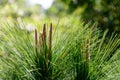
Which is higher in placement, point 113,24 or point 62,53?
point 62,53

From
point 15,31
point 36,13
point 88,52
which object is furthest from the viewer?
point 36,13

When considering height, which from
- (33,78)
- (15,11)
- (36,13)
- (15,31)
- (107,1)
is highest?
(15,31)

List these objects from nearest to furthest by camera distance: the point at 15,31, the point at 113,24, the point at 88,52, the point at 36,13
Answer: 1. the point at 88,52
2. the point at 15,31
3. the point at 113,24
4. the point at 36,13

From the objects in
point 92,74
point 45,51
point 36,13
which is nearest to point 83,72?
point 92,74

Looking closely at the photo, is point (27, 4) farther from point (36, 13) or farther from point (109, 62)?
point (109, 62)

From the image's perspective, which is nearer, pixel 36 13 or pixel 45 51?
pixel 45 51

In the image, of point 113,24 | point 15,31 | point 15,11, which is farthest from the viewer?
point 15,11

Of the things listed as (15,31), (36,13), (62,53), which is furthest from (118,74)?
(36,13)

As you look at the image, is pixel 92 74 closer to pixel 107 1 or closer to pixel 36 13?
pixel 107 1

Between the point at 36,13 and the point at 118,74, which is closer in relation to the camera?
the point at 118,74
